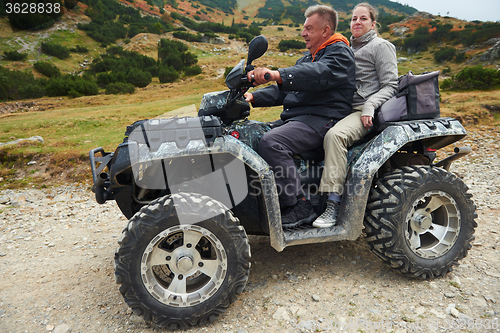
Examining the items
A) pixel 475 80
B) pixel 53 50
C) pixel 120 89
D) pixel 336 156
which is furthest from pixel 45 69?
pixel 336 156

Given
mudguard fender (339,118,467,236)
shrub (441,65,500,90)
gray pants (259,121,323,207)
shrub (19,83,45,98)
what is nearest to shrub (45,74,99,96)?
shrub (19,83,45,98)

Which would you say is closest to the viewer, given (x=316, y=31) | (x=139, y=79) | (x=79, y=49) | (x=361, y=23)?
(x=316, y=31)

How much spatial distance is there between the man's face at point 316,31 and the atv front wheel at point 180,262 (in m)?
1.72

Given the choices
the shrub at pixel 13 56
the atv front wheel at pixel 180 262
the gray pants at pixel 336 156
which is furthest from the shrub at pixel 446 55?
the shrub at pixel 13 56

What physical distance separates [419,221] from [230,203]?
5.47ft

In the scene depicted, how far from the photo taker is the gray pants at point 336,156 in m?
2.74

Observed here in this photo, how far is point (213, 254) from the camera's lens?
114 inches

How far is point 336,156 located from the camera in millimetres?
2750

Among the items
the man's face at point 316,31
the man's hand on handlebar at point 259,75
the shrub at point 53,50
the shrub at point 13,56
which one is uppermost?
the shrub at point 53,50

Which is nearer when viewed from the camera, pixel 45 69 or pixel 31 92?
pixel 31 92

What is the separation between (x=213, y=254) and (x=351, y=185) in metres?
1.34

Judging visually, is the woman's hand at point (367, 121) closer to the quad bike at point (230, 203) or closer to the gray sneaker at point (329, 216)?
the quad bike at point (230, 203)

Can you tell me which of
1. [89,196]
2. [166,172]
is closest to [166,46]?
[89,196]

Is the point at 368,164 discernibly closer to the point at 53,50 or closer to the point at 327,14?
the point at 327,14
